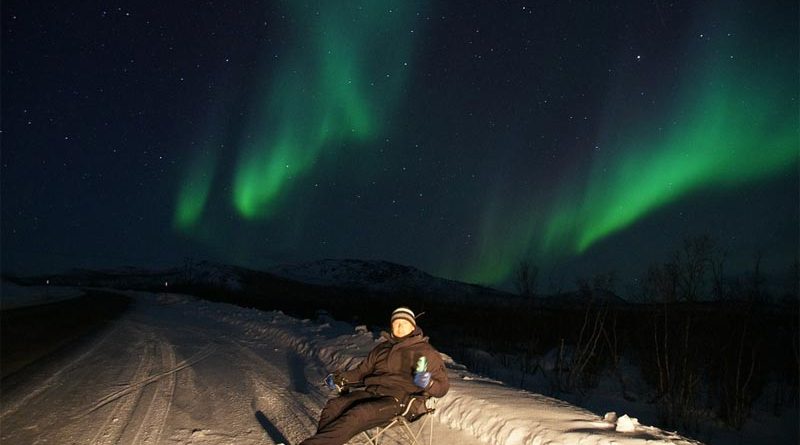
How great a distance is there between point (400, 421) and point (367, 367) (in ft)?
2.08

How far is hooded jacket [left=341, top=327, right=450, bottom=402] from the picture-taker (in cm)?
404

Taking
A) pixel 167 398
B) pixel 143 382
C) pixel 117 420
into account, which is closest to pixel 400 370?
pixel 117 420

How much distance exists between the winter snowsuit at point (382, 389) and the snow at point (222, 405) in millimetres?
949

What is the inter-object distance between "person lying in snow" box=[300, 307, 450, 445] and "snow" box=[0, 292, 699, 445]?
0.93 meters

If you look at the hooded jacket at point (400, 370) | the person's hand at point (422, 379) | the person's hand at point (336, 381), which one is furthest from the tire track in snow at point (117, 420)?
the person's hand at point (422, 379)

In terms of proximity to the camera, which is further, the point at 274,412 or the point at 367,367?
the point at 274,412

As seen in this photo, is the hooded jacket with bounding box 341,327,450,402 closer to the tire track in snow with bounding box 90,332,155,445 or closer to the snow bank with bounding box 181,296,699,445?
the snow bank with bounding box 181,296,699,445

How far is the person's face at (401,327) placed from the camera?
4.25m

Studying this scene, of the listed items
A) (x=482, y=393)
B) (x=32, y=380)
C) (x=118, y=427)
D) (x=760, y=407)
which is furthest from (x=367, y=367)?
(x=760, y=407)

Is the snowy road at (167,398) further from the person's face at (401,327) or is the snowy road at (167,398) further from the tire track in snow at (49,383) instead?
the person's face at (401,327)

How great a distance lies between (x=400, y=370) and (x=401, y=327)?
400mm

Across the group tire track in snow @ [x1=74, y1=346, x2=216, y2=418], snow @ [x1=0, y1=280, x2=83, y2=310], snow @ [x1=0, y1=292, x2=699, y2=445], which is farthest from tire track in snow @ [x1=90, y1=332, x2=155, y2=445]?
snow @ [x1=0, y1=280, x2=83, y2=310]

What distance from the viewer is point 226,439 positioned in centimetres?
437

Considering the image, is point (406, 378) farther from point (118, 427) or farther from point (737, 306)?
point (737, 306)
